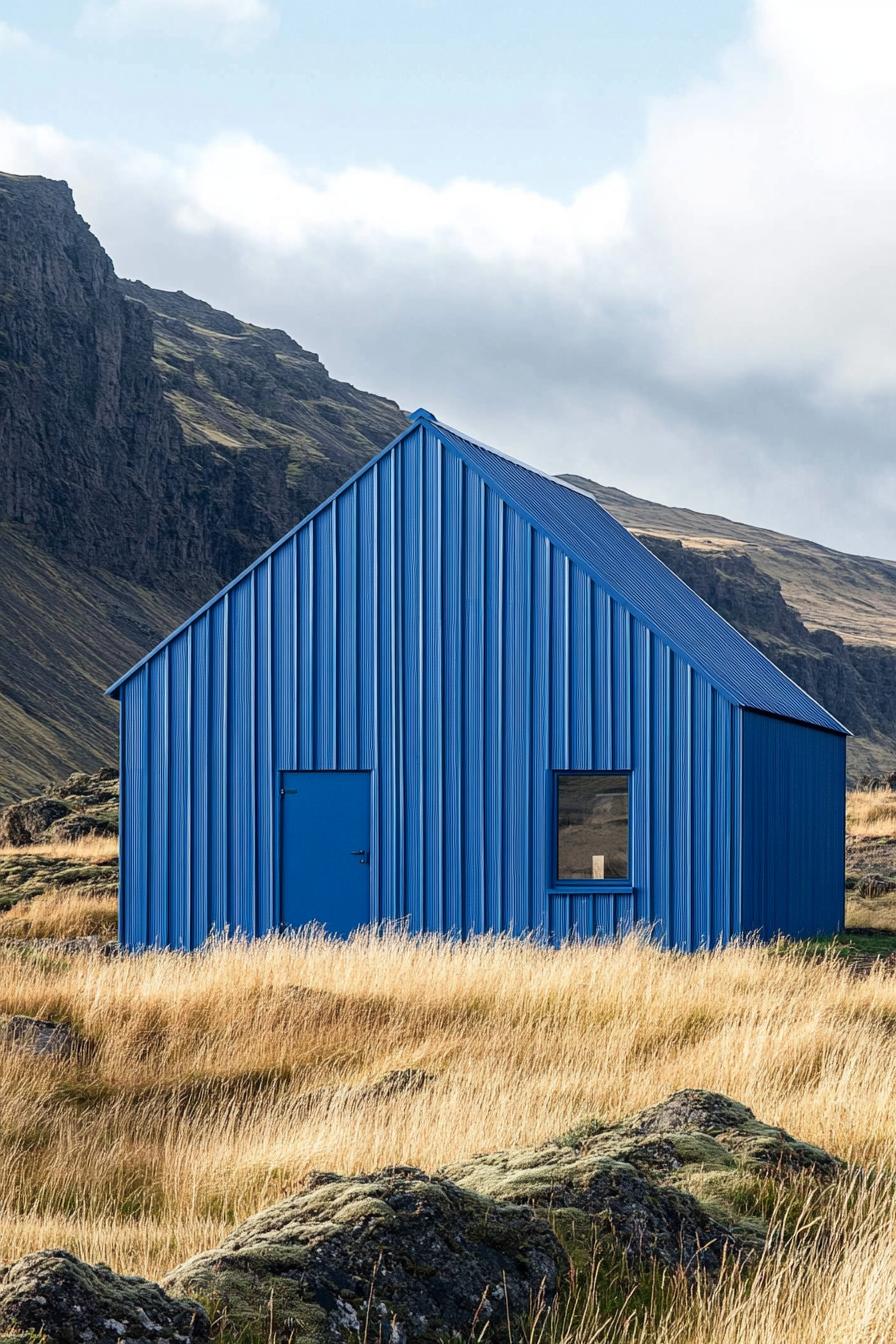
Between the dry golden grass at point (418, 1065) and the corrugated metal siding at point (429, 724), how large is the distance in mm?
2531

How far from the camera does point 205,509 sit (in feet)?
386

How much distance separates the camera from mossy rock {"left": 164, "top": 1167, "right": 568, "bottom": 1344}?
410cm

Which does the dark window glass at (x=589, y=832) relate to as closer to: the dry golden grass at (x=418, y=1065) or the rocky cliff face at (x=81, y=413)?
the dry golden grass at (x=418, y=1065)

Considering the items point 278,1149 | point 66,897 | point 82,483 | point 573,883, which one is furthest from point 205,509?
point 278,1149

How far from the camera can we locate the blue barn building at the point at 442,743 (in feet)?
57.8

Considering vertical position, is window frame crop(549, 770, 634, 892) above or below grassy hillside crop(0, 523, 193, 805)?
below

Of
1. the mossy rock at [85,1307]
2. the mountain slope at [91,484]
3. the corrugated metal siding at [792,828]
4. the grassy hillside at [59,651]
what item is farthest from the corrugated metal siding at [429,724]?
the mountain slope at [91,484]

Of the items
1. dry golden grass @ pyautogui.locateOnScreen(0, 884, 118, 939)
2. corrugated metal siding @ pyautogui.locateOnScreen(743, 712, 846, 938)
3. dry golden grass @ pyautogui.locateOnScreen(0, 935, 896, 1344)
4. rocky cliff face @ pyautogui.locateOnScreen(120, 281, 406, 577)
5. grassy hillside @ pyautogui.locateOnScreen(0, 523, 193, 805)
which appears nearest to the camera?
dry golden grass @ pyautogui.locateOnScreen(0, 935, 896, 1344)

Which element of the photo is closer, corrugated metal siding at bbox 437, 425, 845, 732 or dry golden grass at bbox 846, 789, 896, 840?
corrugated metal siding at bbox 437, 425, 845, 732

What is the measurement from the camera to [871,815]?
133ft

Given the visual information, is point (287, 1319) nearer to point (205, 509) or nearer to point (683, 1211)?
point (683, 1211)

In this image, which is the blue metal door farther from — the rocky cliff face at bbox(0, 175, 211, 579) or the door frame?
the rocky cliff face at bbox(0, 175, 211, 579)

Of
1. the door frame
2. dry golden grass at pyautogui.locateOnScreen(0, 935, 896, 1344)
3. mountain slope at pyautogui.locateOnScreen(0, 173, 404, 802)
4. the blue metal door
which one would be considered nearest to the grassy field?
dry golden grass at pyautogui.locateOnScreen(0, 935, 896, 1344)

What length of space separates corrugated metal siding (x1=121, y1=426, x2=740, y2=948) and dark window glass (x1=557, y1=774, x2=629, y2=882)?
39cm
